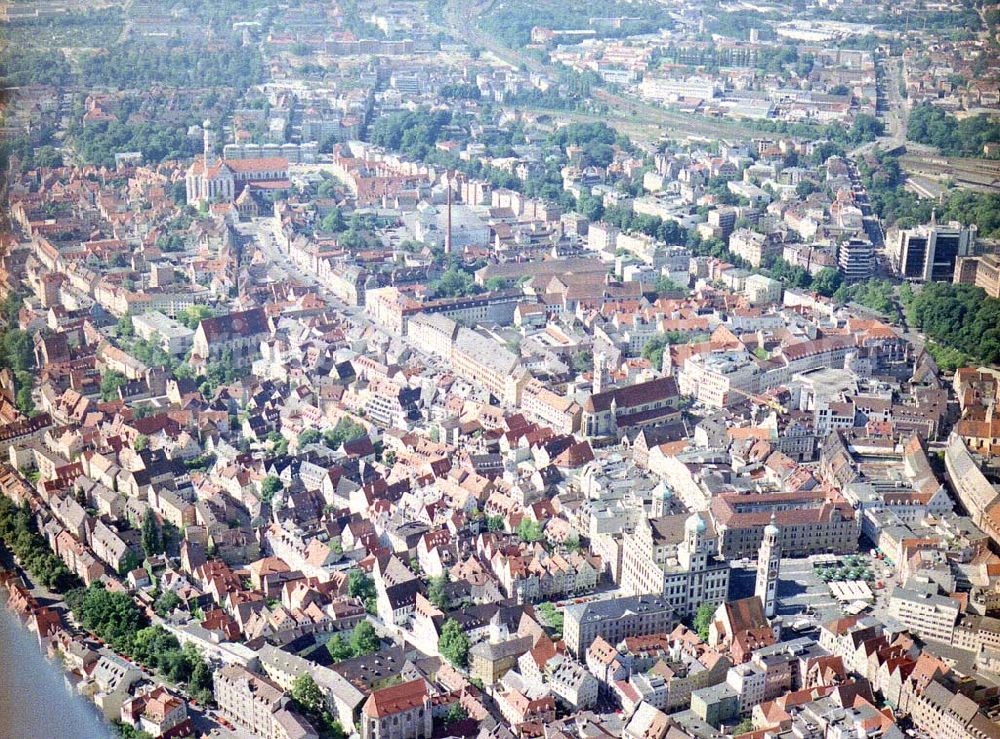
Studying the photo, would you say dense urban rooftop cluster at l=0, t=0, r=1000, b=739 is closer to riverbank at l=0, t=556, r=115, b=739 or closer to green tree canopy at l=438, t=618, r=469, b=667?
green tree canopy at l=438, t=618, r=469, b=667

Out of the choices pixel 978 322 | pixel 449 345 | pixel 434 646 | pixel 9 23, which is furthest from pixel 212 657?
pixel 978 322

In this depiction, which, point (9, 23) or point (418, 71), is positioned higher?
point (9, 23)

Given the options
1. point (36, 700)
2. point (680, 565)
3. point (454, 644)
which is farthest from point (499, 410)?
point (36, 700)

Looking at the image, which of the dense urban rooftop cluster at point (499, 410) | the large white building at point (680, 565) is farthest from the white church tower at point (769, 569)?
the large white building at point (680, 565)

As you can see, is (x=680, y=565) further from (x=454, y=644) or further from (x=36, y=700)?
(x=36, y=700)

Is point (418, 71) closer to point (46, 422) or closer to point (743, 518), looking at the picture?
point (46, 422)

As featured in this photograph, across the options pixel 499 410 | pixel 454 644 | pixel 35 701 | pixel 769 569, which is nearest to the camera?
pixel 35 701

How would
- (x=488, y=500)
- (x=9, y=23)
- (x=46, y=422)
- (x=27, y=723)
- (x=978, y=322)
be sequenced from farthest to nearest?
(x=978, y=322) < (x=9, y=23) < (x=46, y=422) < (x=488, y=500) < (x=27, y=723)
